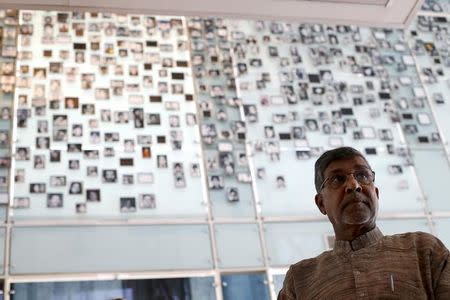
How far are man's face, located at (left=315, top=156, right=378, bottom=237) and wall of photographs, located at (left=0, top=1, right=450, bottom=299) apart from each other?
422cm

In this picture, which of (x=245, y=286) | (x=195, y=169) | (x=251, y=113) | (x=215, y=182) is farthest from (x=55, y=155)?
(x=245, y=286)

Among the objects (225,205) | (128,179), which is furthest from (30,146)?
(225,205)

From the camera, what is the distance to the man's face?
223 centimetres

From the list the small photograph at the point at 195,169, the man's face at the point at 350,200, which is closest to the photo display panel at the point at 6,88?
the small photograph at the point at 195,169

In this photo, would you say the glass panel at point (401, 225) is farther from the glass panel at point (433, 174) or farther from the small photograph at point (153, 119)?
the small photograph at point (153, 119)

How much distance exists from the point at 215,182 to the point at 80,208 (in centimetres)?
140

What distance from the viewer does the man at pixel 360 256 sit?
2004 millimetres

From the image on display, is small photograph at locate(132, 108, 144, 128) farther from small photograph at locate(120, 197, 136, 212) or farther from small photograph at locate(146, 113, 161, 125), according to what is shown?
small photograph at locate(120, 197, 136, 212)

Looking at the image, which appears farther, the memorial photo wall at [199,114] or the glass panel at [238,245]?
the memorial photo wall at [199,114]

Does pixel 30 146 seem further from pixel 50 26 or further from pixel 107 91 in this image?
pixel 50 26

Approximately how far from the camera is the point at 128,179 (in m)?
6.73

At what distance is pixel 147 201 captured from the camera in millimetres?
6676

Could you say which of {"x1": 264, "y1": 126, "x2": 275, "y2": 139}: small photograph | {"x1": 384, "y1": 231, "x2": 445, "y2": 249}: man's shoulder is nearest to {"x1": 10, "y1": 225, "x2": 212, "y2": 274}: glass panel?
{"x1": 264, "y1": 126, "x2": 275, "y2": 139}: small photograph

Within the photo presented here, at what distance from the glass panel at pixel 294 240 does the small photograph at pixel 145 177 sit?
4.15ft
